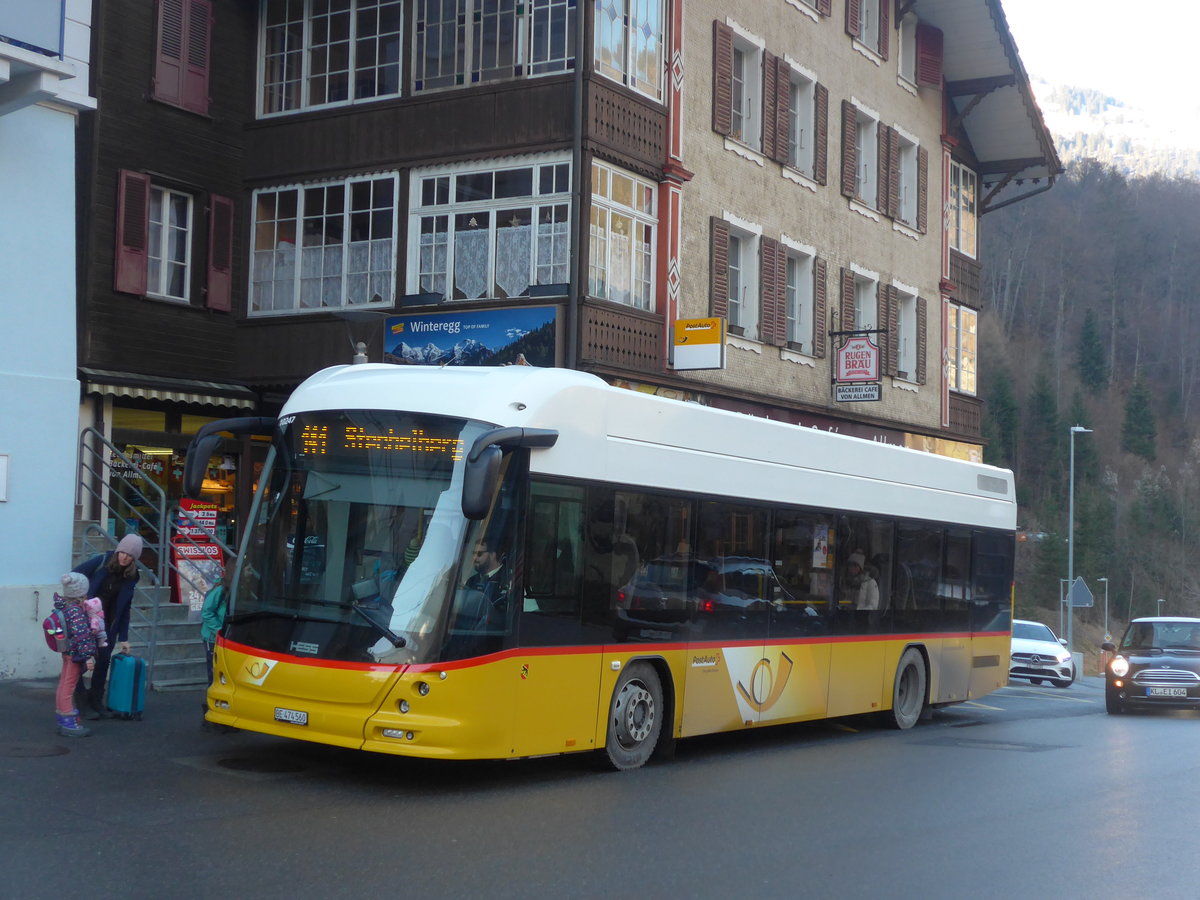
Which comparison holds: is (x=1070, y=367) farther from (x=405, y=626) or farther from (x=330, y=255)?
(x=405, y=626)

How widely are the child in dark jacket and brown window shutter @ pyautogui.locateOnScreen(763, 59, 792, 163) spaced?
53.4ft

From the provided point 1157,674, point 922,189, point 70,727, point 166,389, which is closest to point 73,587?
point 70,727

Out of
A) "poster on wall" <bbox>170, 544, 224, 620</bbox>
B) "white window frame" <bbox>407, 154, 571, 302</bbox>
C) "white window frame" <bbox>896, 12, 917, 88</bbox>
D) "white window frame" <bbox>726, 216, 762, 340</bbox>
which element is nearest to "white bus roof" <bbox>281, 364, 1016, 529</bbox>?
"white window frame" <bbox>407, 154, 571, 302</bbox>

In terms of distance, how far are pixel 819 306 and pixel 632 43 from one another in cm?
734

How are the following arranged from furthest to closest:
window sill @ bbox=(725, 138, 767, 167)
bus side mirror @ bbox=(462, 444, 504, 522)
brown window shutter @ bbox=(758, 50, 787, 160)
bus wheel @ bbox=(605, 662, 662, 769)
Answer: brown window shutter @ bbox=(758, 50, 787, 160), window sill @ bbox=(725, 138, 767, 167), bus wheel @ bbox=(605, 662, 662, 769), bus side mirror @ bbox=(462, 444, 504, 522)

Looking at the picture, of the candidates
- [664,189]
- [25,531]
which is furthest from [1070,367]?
[25,531]

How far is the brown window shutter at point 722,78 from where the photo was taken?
23.0 metres

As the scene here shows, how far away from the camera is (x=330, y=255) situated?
21.2 m

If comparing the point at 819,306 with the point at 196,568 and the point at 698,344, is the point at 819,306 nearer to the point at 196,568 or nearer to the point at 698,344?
the point at 698,344

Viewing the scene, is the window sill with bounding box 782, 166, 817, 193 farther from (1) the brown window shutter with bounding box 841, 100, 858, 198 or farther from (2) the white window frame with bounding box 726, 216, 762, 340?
(2) the white window frame with bounding box 726, 216, 762, 340

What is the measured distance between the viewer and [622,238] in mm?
20609

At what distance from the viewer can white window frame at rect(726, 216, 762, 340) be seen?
24.2 meters

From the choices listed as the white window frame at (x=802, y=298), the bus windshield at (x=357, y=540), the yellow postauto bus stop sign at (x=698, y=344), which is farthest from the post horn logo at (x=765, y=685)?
the white window frame at (x=802, y=298)

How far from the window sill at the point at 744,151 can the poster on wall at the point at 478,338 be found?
5.70 m
